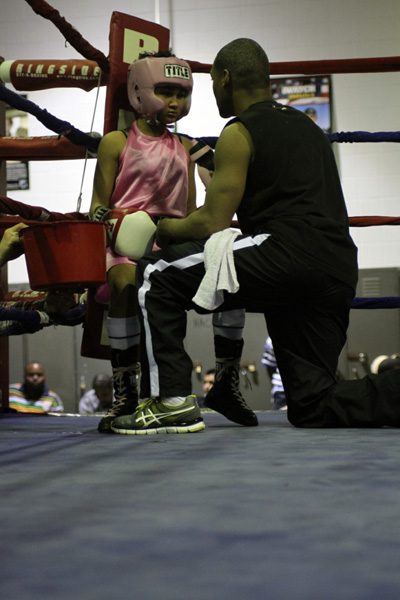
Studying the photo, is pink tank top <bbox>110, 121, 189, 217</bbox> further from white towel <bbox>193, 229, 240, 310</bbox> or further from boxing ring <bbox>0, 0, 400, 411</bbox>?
white towel <bbox>193, 229, 240, 310</bbox>

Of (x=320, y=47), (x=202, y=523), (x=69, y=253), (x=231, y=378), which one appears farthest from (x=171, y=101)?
(x=320, y=47)

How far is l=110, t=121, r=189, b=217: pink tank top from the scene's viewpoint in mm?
1945

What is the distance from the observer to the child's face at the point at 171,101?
1.96m

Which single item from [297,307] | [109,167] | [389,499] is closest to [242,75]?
[109,167]

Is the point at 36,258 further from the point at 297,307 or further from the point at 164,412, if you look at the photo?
the point at 297,307

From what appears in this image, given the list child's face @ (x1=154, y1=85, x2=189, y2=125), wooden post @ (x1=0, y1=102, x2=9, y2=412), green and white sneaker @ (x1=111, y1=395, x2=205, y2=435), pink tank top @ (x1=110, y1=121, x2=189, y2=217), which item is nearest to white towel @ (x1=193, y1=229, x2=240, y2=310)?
green and white sneaker @ (x1=111, y1=395, x2=205, y2=435)

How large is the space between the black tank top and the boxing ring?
0.48 meters

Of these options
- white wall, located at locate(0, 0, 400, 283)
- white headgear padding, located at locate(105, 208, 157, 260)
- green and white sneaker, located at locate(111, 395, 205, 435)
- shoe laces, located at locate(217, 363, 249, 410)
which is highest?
white wall, located at locate(0, 0, 400, 283)

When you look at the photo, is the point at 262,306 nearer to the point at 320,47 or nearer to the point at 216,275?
the point at 216,275

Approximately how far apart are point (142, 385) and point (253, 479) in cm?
88

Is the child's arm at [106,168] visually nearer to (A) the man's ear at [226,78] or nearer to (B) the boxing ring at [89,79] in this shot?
(B) the boxing ring at [89,79]

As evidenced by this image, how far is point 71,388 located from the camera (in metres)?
6.49

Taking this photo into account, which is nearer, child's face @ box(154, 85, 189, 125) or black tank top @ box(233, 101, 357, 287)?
Answer: black tank top @ box(233, 101, 357, 287)

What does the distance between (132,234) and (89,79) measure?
616 mm
